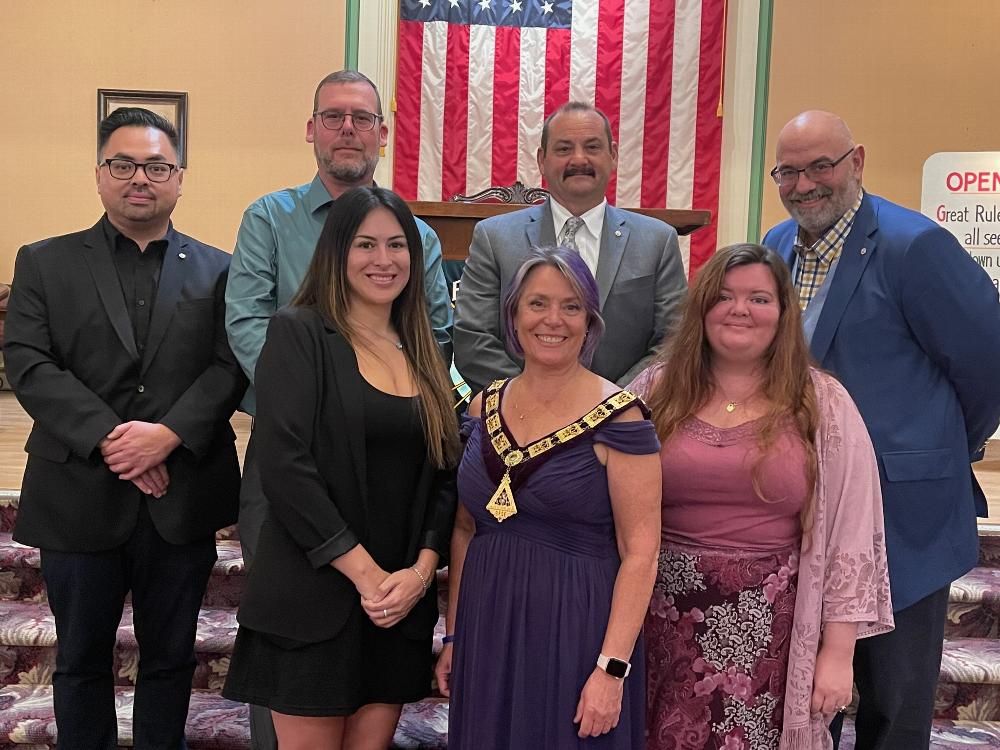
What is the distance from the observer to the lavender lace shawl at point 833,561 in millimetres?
1937

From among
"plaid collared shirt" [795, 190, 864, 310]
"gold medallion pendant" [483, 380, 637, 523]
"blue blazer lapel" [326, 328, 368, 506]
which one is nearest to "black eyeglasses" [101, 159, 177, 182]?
"blue blazer lapel" [326, 328, 368, 506]

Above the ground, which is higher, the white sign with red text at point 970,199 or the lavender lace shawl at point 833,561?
the white sign with red text at point 970,199

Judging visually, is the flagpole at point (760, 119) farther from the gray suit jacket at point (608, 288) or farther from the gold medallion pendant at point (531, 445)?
the gold medallion pendant at point (531, 445)

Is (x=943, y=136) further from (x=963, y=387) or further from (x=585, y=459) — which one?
(x=585, y=459)

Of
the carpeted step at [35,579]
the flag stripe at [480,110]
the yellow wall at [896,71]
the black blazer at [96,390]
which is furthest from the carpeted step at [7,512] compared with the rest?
the yellow wall at [896,71]

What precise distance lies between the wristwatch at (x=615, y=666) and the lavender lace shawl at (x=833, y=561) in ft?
1.26

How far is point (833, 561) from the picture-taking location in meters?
1.96

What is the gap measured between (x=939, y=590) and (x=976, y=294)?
2.24 feet

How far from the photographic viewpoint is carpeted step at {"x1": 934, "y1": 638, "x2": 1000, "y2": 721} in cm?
308

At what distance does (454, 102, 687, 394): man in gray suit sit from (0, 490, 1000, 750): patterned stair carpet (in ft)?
3.83

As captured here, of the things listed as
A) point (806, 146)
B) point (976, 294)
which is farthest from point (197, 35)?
point (976, 294)

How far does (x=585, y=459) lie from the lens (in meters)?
1.81

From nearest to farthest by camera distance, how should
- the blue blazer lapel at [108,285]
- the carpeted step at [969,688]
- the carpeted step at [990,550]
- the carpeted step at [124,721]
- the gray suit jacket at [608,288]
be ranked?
1. the blue blazer lapel at [108,285]
2. the gray suit jacket at [608,288]
3. the carpeted step at [124,721]
4. the carpeted step at [969,688]
5. the carpeted step at [990,550]

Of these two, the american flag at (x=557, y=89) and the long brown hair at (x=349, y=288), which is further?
the american flag at (x=557, y=89)
